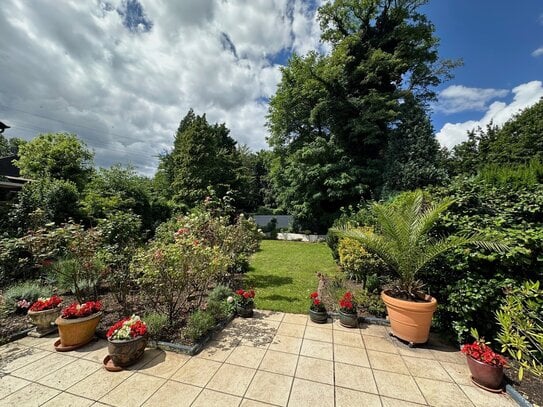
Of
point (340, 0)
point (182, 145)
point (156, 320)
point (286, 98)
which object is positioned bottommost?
point (156, 320)

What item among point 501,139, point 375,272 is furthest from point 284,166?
point 501,139

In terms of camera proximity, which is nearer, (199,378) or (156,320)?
(199,378)

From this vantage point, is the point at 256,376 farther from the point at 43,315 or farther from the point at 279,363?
the point at 43,315

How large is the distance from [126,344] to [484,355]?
443cm

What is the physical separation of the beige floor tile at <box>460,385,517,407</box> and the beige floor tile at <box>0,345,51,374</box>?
5.50 m

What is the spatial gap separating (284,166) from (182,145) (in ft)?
25.9

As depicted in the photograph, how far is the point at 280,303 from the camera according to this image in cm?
515

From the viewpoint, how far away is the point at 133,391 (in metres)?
2.51

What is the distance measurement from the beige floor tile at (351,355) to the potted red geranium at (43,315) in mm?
4601

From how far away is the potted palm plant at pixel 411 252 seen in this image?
3.47m

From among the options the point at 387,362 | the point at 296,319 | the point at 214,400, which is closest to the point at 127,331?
the point at 214,400

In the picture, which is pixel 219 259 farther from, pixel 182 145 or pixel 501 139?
pixel 501 139

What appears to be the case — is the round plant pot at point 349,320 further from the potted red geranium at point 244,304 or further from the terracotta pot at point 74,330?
the terracotta pot at point 74,330

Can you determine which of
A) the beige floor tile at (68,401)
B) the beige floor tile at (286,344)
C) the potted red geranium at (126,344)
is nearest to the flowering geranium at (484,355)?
the beige floor tile at (286,344)
